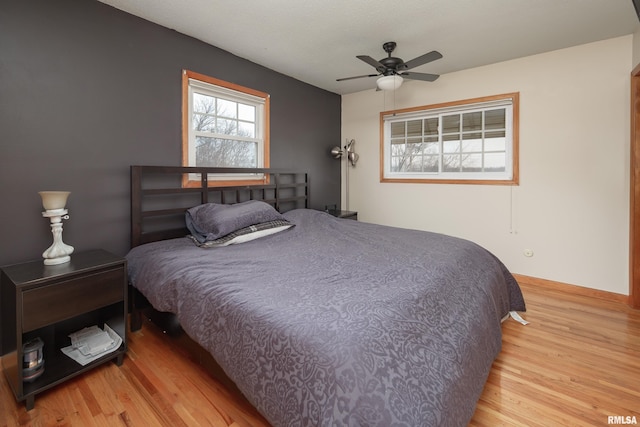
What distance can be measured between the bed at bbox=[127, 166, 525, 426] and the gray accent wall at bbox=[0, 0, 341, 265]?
23 centimetres

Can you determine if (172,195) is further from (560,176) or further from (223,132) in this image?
(560,176)

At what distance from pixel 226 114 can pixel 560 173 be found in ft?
11.7

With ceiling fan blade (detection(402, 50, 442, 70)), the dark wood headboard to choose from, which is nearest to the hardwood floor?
the dark wood headboard

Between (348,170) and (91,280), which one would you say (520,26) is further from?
(91,280)

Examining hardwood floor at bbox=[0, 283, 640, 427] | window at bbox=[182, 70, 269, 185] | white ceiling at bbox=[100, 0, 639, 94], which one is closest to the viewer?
hardwood floor at bbox=[0, 283, 640, 427]

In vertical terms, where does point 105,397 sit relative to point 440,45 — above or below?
below

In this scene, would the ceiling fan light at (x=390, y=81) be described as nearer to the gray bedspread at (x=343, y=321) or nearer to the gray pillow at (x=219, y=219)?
the gray bedspread at (x=343, y=321)

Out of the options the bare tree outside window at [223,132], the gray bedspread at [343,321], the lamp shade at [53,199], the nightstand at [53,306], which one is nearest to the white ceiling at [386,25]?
the bare tree outside window at [223,132]

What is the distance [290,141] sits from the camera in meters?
3.83

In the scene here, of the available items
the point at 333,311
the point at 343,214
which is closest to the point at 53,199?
the point at 333,311

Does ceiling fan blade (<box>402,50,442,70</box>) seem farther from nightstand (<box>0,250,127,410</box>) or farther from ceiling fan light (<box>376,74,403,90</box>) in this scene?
nightstand (<box>0,250,127,410</box>)

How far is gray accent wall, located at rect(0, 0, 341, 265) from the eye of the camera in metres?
1.85

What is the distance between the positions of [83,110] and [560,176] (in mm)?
4328

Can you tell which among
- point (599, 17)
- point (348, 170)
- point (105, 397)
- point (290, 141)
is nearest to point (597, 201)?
point (599, 17)
